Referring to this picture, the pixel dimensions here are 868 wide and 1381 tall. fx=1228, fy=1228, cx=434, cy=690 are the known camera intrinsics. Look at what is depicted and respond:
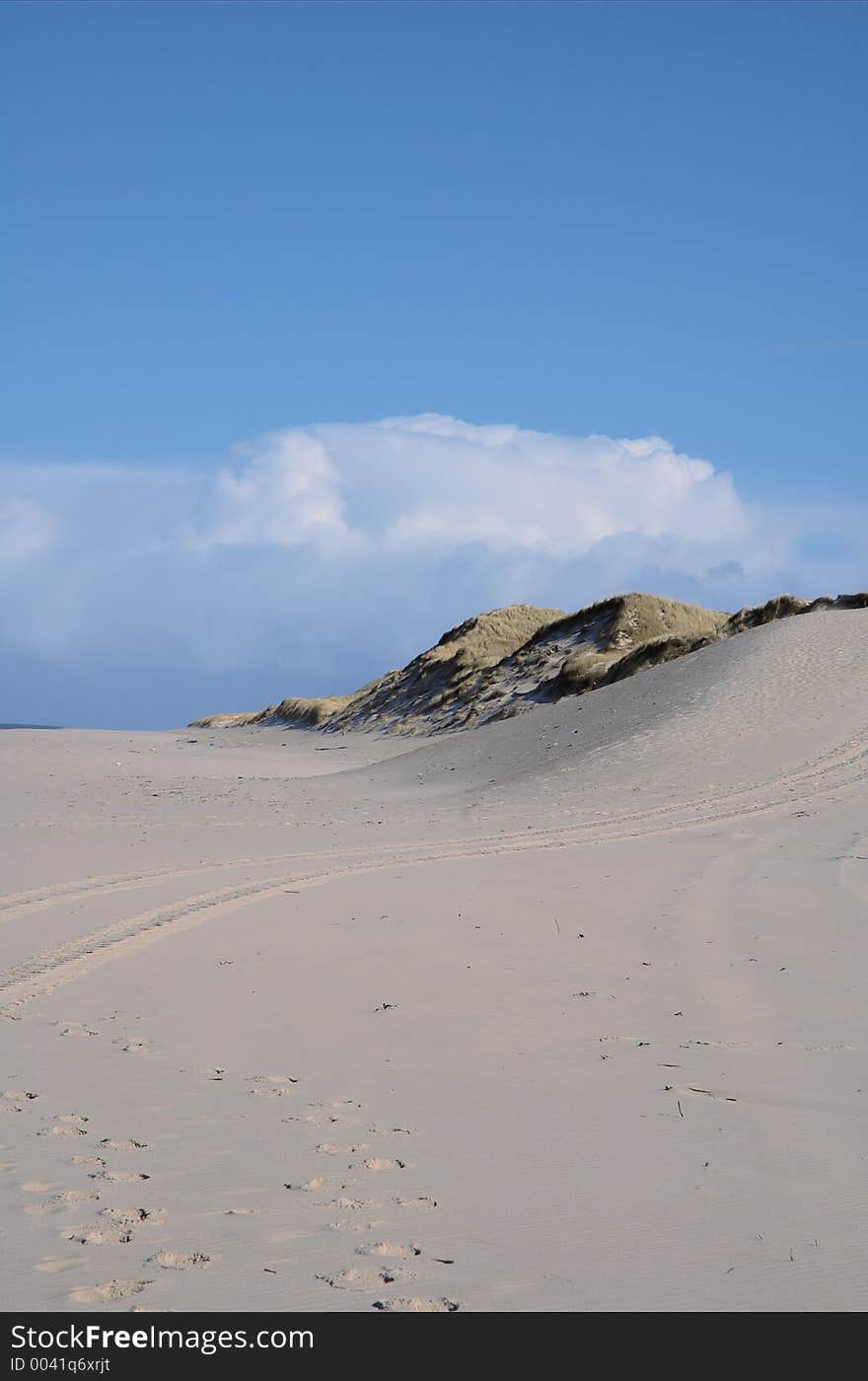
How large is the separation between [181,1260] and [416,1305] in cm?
81

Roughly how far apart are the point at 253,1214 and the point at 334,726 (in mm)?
61787

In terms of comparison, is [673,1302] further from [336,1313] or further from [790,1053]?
[790,1053]

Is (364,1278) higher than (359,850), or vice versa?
(359,850)

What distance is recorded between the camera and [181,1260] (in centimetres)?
393

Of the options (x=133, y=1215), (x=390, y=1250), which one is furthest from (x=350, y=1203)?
(x=133, y=1215)

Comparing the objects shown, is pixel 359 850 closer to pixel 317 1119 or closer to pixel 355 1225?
pixel 317 1119

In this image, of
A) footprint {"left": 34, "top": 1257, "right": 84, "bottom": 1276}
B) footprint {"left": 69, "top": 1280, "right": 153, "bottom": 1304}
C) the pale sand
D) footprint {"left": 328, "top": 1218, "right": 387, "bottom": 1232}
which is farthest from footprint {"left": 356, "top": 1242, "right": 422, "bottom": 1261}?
footprint {"left": 34, "top": 1257, "right": 84, "bottom": 1276}

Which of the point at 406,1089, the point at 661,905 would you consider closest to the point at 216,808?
the point at 661,905

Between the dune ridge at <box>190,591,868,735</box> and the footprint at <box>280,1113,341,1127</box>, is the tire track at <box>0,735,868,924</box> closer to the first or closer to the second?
the footprint at <box>280,1113,341,1127</box>

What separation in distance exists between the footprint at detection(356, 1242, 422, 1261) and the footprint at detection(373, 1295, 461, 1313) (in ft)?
0.99

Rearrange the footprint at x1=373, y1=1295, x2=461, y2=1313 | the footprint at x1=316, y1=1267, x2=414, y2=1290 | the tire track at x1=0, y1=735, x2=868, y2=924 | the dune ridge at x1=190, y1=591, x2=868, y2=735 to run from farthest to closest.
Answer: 1. the dune ridge at x1=190, y1=591, x2=868, y2=735
2. the tire track at x1=0, y1=735, x2=868, y2=924
3. the footprint at x1=316, y1=1267, x2=414, y2=1290
4. the footprint at x1=373, y1=1295, x2=461, y2=1313

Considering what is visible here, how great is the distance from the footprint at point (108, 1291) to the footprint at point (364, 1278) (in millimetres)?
554

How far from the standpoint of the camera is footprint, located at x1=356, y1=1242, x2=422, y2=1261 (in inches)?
157

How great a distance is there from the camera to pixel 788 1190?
4578 mm
